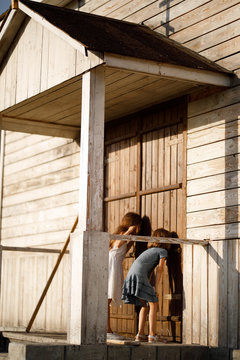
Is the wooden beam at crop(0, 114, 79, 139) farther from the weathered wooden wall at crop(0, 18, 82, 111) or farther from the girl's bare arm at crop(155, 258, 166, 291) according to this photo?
the girl's bare arm at crop(155, 258, 166, 291)

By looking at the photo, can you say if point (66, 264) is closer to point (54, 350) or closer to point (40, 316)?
point (40, 316)

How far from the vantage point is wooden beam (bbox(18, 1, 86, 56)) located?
813cm

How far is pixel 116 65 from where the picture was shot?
26.5ft

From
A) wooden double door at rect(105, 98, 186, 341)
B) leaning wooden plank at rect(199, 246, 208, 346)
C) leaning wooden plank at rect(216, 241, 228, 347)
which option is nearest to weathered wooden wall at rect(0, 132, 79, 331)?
wooden double door at rect(105, 98, 186, 341)

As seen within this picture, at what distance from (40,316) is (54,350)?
15.6 feet

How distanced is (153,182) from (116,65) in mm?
2368

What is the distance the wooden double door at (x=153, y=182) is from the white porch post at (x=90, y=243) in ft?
5.48

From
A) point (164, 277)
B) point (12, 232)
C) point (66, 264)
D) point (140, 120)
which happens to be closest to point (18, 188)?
point (12, 232)

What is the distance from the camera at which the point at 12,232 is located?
44.5 feet

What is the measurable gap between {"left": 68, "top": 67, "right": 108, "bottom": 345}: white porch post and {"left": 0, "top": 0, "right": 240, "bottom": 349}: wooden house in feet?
0.04

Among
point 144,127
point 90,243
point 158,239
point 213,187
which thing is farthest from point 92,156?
point 144,127

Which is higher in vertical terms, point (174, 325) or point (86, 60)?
point (86, 60)

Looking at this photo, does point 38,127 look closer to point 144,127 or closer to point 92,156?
point 144,127

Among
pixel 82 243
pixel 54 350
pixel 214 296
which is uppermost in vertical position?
pixel 82 243
